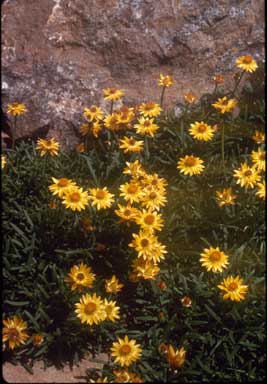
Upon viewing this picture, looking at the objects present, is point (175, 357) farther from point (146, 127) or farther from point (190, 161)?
point (146, 127)

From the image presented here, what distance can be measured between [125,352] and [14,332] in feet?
1.88

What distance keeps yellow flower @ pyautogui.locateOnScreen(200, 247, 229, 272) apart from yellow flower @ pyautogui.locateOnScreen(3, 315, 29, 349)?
100 cm

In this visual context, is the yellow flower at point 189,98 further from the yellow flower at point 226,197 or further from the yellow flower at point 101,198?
the yellow flower at point 101,198

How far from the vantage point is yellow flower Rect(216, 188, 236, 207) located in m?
3.80

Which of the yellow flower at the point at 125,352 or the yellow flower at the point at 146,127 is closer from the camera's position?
the yellow flower at the point at 125,352

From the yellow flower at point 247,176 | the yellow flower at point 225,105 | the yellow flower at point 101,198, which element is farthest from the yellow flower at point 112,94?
the yellow flower at point 247,176

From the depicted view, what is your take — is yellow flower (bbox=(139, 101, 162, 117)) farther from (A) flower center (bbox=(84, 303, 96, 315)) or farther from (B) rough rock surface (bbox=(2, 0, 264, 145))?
(A) flower center (bbox=(84, 303, 96, 315))

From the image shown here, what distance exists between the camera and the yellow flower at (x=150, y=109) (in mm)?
4309

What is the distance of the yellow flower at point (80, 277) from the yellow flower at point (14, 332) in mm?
320

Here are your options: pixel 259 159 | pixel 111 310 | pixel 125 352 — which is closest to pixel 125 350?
pixel 125 352

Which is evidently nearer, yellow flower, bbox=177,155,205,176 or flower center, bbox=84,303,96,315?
flower center, bbox=84,303,96,315

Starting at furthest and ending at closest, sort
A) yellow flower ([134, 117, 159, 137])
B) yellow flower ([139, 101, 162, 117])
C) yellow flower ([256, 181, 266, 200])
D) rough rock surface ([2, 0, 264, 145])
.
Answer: rough rock surface ([2, 0, 264, 145]) → yellow flower ([139, 101, 162, 117]) → yellow flower ([134, 117, 159, 137]) → yellow flower ([256, 181, 266, 200])

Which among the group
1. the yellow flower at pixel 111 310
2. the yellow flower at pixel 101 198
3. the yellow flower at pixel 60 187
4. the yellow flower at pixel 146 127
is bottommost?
the yellow flower at pixel 111 310

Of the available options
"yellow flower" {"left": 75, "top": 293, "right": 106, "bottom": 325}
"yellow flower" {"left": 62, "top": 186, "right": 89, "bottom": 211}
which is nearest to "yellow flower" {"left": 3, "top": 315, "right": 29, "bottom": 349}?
"yellow flower" {"left": 75, "top": 293, "right": 106, "bottom": 325}
